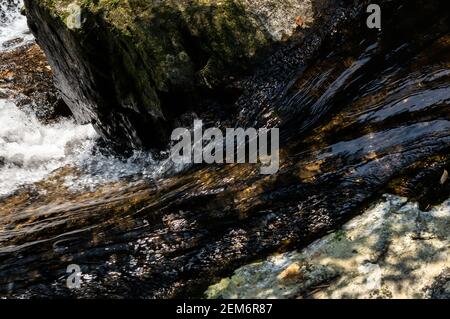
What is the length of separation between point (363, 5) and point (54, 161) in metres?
5.57

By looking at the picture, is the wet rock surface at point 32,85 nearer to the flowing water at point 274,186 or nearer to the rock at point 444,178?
the flowing water at point 274,186

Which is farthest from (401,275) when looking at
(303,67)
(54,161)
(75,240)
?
(54,161)

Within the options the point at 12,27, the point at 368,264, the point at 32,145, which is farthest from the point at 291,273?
the point at 12,27

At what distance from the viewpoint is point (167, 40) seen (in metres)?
6.15

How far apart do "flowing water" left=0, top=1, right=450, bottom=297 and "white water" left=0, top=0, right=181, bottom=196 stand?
0.27ft

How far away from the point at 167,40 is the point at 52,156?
346cm

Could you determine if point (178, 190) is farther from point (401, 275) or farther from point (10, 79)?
point (10, 79)

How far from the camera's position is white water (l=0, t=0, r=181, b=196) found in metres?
7.04

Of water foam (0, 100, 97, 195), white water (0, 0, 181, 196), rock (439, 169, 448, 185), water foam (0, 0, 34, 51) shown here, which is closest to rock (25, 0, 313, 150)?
white water (0, 0, 181, 196)

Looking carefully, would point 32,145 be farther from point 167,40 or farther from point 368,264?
point 368,264

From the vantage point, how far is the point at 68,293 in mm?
3883

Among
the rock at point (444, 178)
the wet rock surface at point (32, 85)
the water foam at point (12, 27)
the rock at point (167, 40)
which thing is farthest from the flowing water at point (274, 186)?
the water foam at point (12, 27)

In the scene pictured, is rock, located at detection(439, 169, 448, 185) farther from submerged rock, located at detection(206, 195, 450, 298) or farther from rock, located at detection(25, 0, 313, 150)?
rock, located at detection(25, 0, 313, 150)

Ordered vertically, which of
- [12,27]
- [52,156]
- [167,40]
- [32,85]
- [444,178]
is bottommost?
[52,156]
